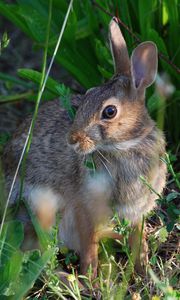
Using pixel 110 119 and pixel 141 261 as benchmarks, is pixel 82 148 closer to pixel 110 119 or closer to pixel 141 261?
pixel 110 119

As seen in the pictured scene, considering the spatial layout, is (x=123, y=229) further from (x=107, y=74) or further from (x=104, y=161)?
(x=107, y=74)

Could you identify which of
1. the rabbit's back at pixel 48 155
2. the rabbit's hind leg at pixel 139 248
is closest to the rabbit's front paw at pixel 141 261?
the rabbit's hind leg at pixel 139 248

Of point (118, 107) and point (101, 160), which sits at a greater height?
point (118, 107)

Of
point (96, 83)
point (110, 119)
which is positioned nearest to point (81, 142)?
point (110, 119)

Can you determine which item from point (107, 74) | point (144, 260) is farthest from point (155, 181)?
point (107, 74)

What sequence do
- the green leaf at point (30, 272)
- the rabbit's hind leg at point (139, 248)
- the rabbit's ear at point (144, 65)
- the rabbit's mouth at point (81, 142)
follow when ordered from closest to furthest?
the green leaf at point (30, 272), the rabbit's mouth at point (81, 142), the rabbit's ear at point (144, 65), the rabbit's hind leg at point (139, 248)

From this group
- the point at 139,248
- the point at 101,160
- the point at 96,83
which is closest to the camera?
the point at 101,160

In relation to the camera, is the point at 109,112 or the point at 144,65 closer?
the point at 109,112

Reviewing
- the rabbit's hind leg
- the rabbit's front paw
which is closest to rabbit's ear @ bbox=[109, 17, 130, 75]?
the rabbit's hind leg

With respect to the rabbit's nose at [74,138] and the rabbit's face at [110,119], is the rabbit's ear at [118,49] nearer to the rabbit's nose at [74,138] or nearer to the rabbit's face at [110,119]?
the rabbit's face at [110,119]
